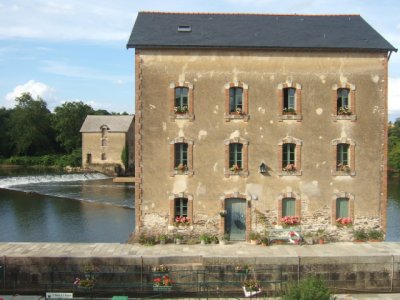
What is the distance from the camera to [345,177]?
1750cm

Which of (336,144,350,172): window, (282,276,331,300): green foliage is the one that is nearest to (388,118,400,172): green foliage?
(336,144,350,172): window

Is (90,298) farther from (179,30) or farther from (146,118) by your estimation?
(179,30)

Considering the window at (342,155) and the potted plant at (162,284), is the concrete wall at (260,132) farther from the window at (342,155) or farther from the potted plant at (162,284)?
the potted plant at (162,284)

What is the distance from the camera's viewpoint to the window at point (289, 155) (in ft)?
57.1

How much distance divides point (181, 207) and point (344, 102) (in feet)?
25.7

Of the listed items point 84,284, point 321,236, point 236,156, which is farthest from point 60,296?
point 321,236

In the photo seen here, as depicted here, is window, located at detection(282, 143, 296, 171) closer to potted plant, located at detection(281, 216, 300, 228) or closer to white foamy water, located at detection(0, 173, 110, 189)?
potted plant, located at detection(281, 216, 300, 228)

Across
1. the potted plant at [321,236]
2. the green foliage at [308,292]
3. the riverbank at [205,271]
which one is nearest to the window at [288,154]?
the potted plant at [321,236]

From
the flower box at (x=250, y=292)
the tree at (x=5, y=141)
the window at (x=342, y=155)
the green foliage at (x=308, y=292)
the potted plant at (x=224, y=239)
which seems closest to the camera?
the green foliage at (x=308, y=292)

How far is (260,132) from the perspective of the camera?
57.1ft

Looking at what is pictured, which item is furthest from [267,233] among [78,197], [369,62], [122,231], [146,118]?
[78,197]

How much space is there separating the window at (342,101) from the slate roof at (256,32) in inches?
68.1

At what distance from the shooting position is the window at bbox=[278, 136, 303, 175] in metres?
17.4

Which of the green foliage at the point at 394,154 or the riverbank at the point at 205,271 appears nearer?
the riverbank at the point at 205,271
